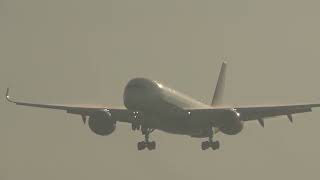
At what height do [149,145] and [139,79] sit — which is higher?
[139,79]

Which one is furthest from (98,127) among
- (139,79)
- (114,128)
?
(139,79)

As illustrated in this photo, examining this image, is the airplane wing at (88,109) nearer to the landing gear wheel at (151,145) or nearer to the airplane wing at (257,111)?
the landing gear wheel at (151,145)

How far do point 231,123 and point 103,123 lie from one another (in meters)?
15.0

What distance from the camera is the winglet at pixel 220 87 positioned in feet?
446

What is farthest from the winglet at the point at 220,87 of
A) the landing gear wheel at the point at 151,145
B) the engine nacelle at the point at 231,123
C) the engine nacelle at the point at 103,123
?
the engine nacelle at the point at 103,123

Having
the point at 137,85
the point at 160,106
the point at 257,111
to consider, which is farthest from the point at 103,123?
the point at 257,111

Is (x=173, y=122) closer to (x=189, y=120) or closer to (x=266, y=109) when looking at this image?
(x=189, y=120)

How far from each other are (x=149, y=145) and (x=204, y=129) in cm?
784

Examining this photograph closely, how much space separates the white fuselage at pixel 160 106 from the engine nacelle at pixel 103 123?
5127 millimetres

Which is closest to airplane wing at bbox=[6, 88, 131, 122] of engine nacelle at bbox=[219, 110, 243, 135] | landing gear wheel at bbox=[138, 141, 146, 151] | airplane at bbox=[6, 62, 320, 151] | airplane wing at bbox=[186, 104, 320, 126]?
airplane at bbox=[6, 62, 320, 151]

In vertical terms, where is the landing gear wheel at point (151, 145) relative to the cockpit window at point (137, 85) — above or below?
below

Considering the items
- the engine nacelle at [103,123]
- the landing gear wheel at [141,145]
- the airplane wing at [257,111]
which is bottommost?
the landing gear wheel at [141,145]

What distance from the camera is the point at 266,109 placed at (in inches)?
3991

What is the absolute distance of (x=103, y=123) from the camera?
100 metres
